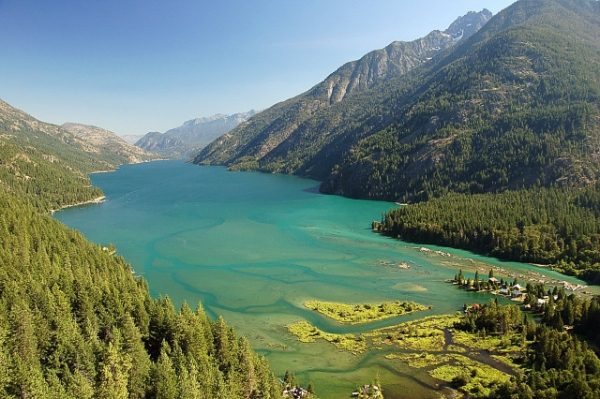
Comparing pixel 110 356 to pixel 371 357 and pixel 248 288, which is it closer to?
pixel 371 357

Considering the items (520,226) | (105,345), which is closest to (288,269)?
(105,345)

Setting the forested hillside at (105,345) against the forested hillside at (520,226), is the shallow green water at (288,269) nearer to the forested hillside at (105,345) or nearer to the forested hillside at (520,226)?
the forested hillside at (520,226)

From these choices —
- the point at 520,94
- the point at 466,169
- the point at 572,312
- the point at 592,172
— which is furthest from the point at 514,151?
the point at 572,312

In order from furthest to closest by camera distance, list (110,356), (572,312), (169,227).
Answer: (169,227) → (572,312) → (110,356)

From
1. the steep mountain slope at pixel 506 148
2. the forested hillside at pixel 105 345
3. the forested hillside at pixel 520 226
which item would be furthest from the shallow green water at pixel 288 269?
the steep mountain slope at pixel 506 148

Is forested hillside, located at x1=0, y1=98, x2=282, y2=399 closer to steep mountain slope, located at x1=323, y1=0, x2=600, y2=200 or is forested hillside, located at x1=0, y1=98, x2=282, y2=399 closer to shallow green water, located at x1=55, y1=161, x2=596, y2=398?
shallow green water, located at x1=55, y1=161, x2=596, y2=398

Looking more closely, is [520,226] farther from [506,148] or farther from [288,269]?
[506,148]

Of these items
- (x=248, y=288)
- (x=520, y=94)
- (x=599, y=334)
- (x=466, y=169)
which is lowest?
(x=248, y=288)

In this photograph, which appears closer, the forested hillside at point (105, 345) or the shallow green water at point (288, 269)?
the forested hillside at point (105, 345)
